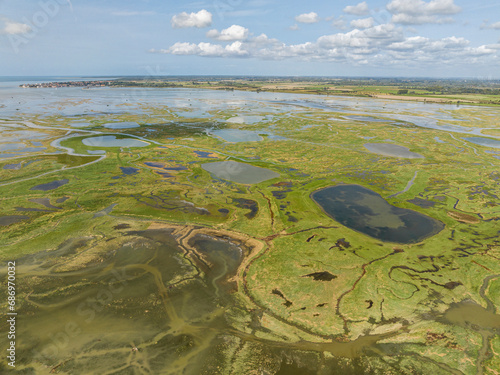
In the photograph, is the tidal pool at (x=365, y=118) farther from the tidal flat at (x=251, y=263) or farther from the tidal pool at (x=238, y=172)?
the tidal pool at (x=238, y=172)

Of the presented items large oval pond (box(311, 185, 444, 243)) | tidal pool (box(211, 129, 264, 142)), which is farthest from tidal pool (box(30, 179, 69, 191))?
tidal pool (box(211, 129, 264, 142))

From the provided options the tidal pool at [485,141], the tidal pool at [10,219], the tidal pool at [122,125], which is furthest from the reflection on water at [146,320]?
the tidal pool at [485,141]

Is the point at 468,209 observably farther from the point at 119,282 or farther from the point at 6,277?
the point at 6,277

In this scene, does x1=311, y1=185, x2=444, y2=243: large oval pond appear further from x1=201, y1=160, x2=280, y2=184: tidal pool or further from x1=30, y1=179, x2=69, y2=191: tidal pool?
x1=30, y1=179, x2=69, y2=191: tidal pool

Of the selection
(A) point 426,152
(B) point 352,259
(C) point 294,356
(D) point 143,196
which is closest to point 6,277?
(D) point 143,196

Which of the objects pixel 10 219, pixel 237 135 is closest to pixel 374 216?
pixel 10 219

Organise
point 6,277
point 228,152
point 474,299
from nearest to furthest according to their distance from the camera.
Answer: point 474,299
point 6,277
point 228,152

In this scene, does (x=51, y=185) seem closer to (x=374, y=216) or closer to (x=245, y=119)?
(x=374, y=216)
